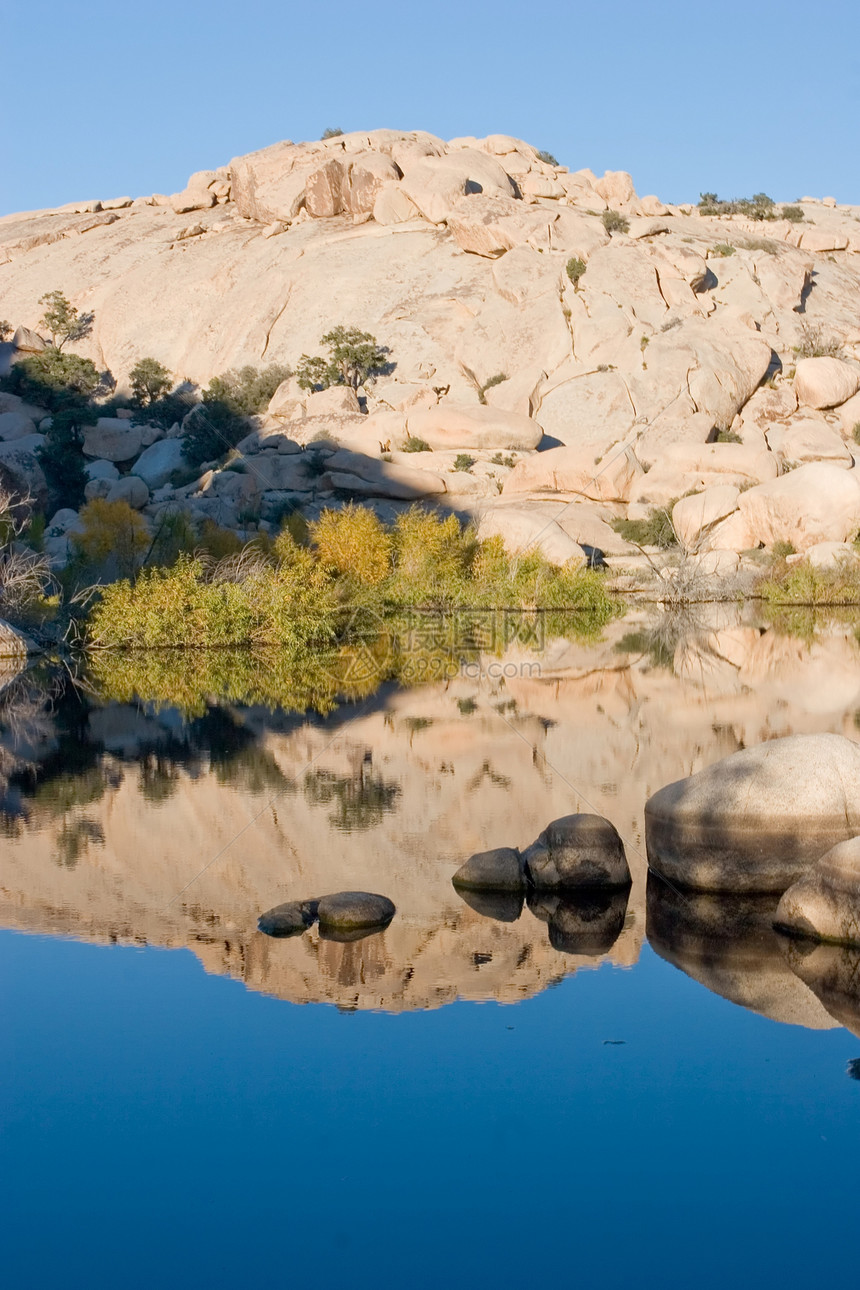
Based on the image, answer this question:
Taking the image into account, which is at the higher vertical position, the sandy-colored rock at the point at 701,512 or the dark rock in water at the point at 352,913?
the sandy-colored rock at the point at 701,512

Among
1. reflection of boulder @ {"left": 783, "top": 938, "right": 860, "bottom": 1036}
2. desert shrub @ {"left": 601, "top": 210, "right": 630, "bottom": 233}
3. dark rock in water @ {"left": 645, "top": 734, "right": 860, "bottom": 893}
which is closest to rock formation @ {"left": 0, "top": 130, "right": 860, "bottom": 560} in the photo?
desert shrub @ {"left": 601, "top": 210, "right": 630, "bottom": 233}

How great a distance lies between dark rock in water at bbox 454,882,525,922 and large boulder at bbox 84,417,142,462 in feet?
155

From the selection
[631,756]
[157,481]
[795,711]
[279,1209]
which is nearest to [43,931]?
[279,1209]

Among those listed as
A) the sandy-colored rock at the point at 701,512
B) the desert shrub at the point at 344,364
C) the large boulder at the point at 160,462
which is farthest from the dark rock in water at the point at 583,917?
the desert shrub at the point at 344,364

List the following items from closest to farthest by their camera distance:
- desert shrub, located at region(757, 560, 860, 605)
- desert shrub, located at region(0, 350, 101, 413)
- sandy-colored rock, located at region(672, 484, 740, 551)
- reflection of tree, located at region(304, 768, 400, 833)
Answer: reflection of tree, located at region(304, 768, 400, 833) → desert shrub, located at region(757, 560, 860, 605) → sandy-colored rock, located at region(672, 484, 740, 551) → desert shrub, located at region(0, 350, 101, 413)

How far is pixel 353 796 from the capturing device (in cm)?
1254

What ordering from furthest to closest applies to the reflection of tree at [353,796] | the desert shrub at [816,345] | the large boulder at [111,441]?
the desert shrub at [816,345] → the large boulder at [111,441] → the reflection of tree at [353,796]

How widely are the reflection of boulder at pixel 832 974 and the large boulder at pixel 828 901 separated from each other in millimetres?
95

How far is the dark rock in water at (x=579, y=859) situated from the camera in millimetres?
9133

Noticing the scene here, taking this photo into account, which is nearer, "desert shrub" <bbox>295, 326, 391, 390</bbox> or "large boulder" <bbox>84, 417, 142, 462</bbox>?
"large boulder" <bbox>84, 417, 142, 462</bbox>

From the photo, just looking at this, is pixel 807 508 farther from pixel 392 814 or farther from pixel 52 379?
pixel 52 379

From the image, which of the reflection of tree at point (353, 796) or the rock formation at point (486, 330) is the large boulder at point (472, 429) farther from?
the reflection of tree at point (353, 796)

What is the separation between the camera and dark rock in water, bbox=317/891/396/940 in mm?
8367

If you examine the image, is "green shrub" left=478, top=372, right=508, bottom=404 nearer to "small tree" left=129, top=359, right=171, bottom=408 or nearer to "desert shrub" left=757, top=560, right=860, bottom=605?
"small tree" left=129, top=359, right=171, bottom=408
